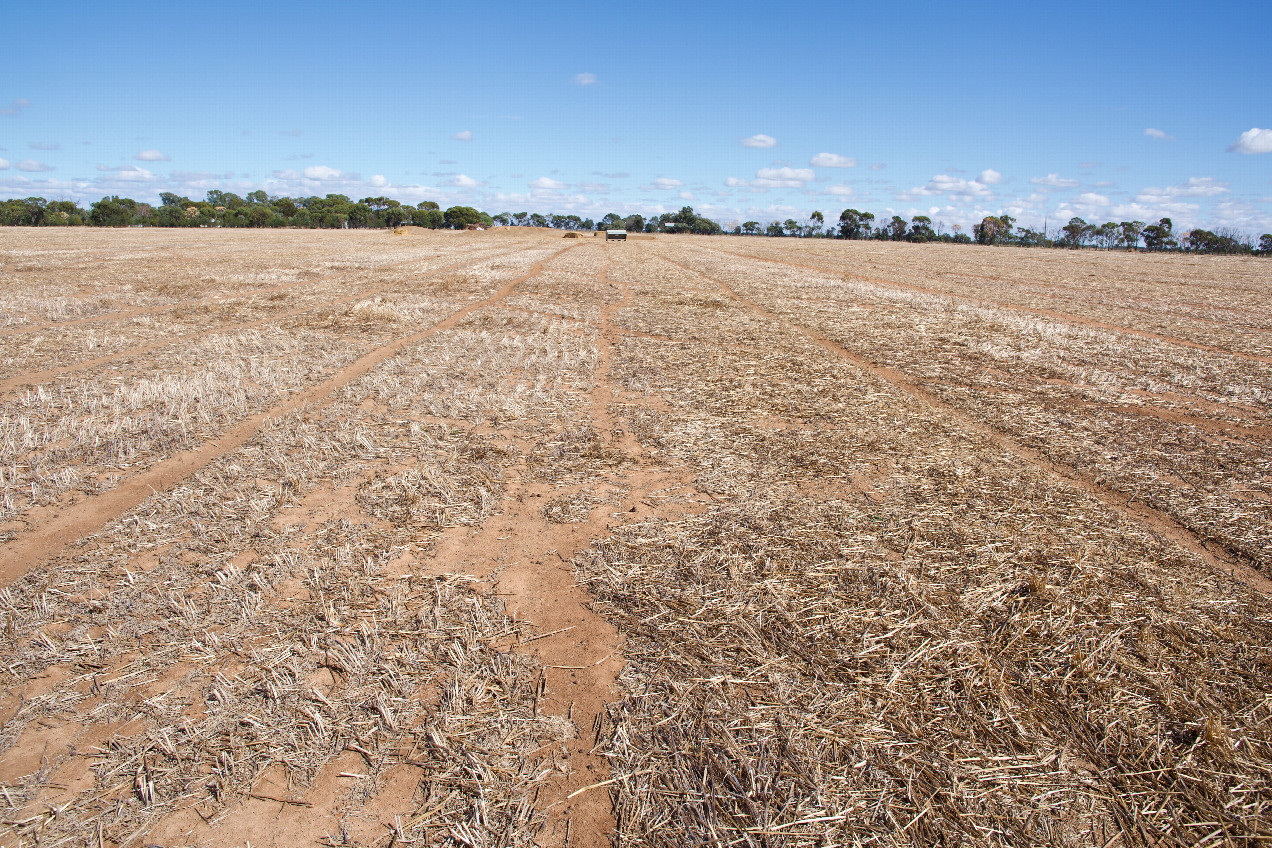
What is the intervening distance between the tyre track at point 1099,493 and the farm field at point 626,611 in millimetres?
51

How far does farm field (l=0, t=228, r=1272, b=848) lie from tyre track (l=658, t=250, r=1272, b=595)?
0.17ft

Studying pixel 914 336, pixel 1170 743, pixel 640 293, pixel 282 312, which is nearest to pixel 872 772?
pixel 1170 743

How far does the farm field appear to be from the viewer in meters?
2.69

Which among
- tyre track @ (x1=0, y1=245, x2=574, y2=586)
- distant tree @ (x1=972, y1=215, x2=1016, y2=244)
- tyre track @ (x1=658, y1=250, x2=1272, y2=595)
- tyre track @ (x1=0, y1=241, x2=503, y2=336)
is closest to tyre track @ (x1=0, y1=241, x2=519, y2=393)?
tyre track @ (x1=0, y1=241, x2=503, y2=336)

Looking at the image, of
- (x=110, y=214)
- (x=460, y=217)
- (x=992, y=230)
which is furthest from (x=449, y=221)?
(x=992, y=230)

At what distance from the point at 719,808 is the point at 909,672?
57.6 inches

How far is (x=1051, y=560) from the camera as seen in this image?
4.52 metres

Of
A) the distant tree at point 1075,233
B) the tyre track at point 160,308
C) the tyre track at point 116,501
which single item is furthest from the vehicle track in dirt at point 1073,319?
the distant tree at point 1075,233

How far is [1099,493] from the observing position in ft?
18.8

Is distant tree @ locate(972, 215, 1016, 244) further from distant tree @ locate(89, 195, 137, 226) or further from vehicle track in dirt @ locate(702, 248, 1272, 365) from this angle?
distant tree @ locate(89, 195, 137, 226)

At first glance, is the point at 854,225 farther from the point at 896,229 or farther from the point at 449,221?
the point at 449,221

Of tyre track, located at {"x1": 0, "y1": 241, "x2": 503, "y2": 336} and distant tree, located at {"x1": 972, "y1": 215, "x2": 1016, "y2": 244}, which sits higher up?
distant tree, located at {"x1": 972, "y1": 215, "x2": 1016, "y2": 244}

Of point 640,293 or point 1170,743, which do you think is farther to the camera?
point 640,293

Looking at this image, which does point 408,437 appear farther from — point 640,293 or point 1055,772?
point 640,293
